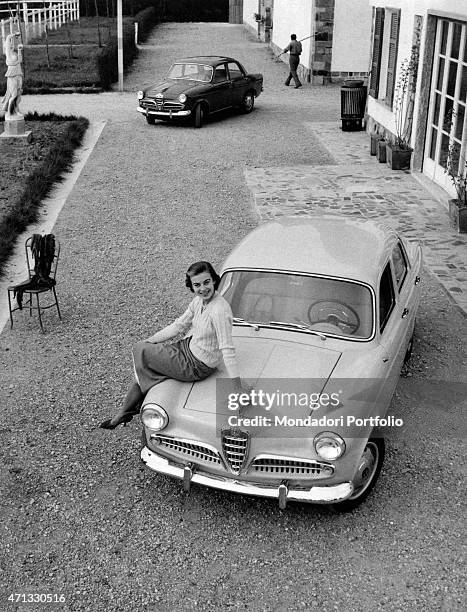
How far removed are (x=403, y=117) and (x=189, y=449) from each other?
35.0 feet

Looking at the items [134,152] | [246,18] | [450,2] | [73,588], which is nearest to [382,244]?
[73,588]

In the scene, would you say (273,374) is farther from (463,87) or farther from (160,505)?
(463,87)

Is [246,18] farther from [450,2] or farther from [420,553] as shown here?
[420,553]

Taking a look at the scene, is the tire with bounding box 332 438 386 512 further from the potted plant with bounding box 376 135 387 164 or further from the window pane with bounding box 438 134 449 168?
the potted plant with bounding box 376 135 387 164

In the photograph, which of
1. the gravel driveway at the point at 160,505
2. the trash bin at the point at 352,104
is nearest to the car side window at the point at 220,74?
the trash bin at the point at 352,104

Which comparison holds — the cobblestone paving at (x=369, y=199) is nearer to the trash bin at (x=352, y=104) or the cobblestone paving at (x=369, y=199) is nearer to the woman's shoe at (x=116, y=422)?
the trash bin at (x=352, y=104)

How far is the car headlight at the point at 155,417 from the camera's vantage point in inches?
209

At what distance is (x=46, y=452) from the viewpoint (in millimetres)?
6070

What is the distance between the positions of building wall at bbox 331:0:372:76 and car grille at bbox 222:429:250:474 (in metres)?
20.4

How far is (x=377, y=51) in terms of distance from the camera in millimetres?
16391

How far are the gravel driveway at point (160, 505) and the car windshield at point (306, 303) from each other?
105 cm

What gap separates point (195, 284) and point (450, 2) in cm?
842

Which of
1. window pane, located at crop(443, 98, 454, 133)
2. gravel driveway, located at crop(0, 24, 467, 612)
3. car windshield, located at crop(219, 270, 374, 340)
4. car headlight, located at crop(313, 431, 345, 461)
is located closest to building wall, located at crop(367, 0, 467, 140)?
window pane, located at crop(443, 98, 454, 133)

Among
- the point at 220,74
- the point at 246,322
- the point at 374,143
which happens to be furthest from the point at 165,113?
the point at 246,322
